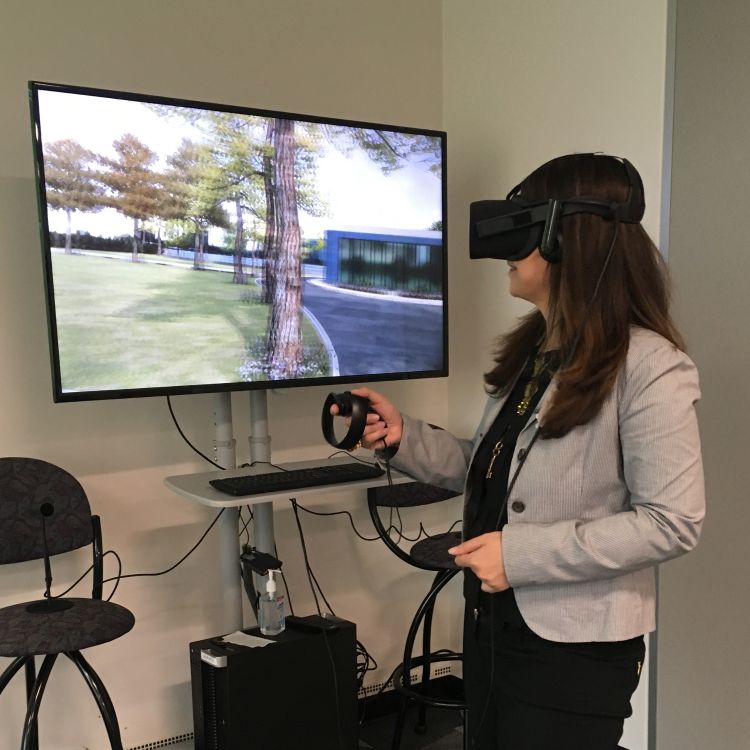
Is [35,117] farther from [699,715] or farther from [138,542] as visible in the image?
[699,715]

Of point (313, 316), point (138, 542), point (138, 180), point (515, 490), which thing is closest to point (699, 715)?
point (515, 490)

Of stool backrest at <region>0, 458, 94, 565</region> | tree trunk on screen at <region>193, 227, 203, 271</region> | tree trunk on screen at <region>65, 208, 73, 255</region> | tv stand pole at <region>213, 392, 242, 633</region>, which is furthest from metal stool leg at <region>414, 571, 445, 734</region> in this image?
tree trunk on screen at <region>65, 208, 73, 255</region>

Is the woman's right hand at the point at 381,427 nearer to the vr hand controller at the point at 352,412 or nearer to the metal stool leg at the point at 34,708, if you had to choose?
the vr hand controller at the point at 352,412

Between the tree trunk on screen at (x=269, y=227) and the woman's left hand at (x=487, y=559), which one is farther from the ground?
the tree trunk on screen at (x=269, y=227)

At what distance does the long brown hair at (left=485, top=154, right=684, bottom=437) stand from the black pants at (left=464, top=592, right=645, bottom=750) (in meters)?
0.33

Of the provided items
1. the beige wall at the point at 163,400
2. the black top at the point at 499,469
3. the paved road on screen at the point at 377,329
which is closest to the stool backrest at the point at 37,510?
the beige wall at the point at 163,400

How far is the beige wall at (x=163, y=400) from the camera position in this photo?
221 centimetres

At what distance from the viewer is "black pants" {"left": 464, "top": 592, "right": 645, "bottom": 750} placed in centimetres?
120

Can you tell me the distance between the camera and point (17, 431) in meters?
2.23

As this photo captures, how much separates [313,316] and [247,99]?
2.61ft

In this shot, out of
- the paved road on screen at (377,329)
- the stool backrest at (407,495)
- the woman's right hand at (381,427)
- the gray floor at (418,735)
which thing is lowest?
the gray floor at (418,735)

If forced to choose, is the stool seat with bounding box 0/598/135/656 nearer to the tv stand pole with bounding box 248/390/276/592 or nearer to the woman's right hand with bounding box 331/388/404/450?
the tv stand pole with bounding box 248/390/276/592

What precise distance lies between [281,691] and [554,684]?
1054 millimetres

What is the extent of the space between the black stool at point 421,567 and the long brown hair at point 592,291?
1047mm
